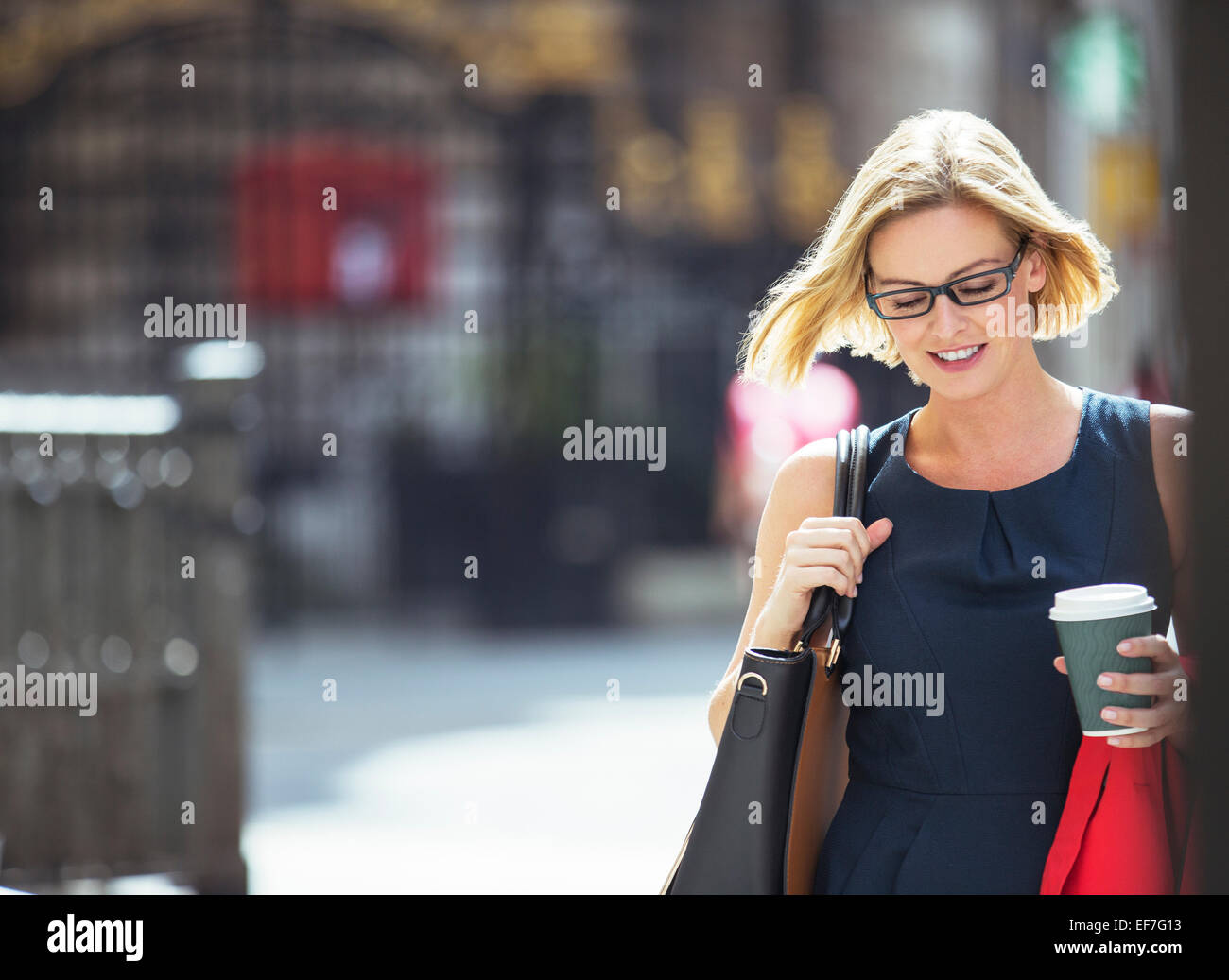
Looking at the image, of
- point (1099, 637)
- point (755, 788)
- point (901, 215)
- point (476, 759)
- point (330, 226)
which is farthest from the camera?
point (330, 226)

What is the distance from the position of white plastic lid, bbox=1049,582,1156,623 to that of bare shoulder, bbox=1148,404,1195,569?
0.13 m

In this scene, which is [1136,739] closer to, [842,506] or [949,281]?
[842,506]

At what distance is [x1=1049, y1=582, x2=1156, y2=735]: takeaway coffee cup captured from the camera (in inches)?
62.9

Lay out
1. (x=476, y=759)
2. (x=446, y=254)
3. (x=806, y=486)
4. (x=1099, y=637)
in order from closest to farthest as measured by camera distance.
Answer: (x=1099, y=637) < (x=806, y=486) < (x=476, y=759) < (x=446, y=254)

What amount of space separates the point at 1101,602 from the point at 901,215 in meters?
0.53

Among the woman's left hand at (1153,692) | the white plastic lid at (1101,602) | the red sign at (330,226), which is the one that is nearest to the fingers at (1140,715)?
the woman's left hand at (1153,692)

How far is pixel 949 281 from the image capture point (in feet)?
5.98

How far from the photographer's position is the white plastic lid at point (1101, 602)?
1.60m

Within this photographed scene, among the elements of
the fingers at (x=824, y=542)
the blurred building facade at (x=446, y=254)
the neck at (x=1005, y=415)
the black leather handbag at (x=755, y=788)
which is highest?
the blurred building facade at (x=446, y=254)

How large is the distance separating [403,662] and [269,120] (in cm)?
395

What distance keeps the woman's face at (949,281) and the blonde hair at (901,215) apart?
2cm

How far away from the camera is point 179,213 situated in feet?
36.1

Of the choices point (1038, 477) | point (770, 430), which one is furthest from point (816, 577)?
point (770, 430)

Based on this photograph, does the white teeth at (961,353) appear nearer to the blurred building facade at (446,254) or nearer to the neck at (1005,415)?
the neck at (1005,415)
